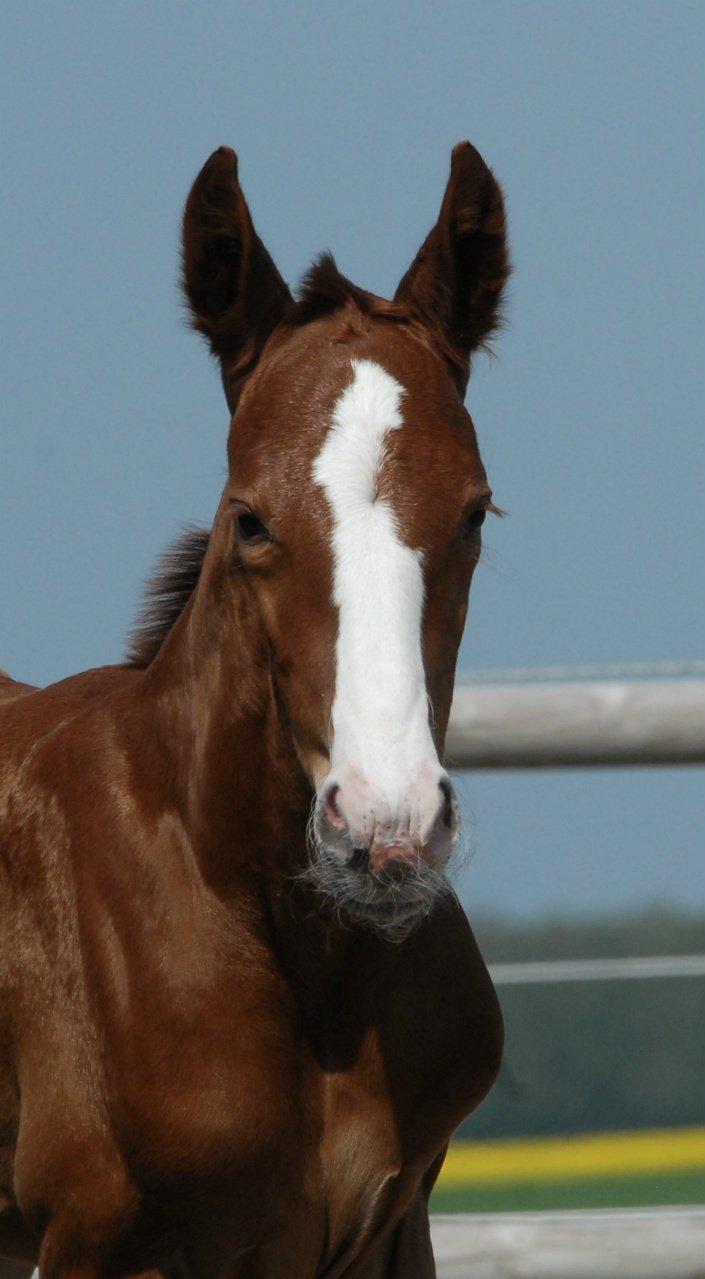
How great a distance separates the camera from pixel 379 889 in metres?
2.17

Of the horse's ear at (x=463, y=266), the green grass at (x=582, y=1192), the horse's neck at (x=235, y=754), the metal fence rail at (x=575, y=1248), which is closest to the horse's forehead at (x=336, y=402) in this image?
the horse's ear at (x=463, y=266)

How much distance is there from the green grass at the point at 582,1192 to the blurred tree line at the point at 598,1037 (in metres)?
0.12

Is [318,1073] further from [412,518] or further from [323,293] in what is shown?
[323,293]

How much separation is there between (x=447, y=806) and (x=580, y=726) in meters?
1.65

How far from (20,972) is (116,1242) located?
0.44 metres

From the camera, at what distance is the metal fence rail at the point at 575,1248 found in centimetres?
363

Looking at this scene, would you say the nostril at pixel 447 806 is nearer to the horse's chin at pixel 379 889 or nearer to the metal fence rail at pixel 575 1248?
the horse's chin at pixel 379 889

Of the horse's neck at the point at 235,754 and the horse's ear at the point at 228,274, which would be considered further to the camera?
the horse's ear at the point at 228,274

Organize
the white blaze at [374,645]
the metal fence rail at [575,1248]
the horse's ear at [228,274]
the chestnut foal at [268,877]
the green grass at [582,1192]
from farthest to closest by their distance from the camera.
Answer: the green grass at [582,1192], the metal fence rail at [575,1248], the horse's ear at [228,274], the chestnut foal at [268,877], the white blaze at [374,645]

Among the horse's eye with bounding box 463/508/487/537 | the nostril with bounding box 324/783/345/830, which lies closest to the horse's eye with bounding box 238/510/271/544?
the horse's eye with bounding box 463/508/487/537

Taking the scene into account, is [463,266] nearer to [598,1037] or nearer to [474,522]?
[474,522]

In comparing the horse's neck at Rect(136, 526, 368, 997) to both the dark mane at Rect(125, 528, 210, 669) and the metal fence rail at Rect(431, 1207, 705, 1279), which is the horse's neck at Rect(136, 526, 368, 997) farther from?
the metal fence rail at Rect(431, 1207, 705, 1279)

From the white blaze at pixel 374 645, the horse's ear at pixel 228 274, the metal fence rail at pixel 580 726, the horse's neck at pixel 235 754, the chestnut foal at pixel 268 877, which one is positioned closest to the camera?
the white blaze at pixel 374 645

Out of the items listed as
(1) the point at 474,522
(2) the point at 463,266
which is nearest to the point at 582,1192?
(1) the point at 474,522
